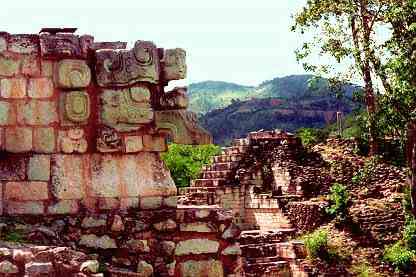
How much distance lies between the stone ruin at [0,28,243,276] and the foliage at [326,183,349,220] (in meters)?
14.0

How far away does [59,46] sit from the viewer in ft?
18.3

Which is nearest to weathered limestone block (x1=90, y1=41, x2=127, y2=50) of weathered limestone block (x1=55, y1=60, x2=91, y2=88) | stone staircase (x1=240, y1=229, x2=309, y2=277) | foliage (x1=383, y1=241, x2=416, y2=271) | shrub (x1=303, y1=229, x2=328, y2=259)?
weathered limestone block (x1=55, y1=60, x2=91, y2=88)

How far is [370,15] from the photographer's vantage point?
704 inches

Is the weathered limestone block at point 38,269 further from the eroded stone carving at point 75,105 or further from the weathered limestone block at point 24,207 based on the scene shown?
the eroded stone carving at point 75,105

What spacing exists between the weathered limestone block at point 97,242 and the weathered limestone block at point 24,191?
1.42ft

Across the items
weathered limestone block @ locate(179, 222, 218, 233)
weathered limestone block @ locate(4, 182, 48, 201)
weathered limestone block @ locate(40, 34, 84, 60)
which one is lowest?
weathered limestone block @ locate(179, 222, 218, 233)

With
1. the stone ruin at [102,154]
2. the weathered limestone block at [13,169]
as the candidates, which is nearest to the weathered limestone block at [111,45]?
the stone ruin at [102,154]

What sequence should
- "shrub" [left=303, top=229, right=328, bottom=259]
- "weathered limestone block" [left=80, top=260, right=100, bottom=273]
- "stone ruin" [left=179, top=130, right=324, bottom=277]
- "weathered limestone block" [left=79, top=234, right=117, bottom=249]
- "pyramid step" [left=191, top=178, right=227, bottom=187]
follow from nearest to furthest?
1. "weathered limestone block" [left=80, top=260, right=100, bottom=273]
2. "weathered limestone block" [left=79, top=234, right=117, bottom=249]
3. "shrub" [left=303, top=229, right=328, bottom=259]
4. "stone ruin" [left=179, top=130, right=324, bottom=277]
5. "pyramid step" [left=191, top=178, right=227, bottom=187]

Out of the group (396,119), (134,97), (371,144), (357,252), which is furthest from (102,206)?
(371,144)

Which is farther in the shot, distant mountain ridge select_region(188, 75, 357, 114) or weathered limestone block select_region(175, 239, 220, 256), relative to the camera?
distant mountain ridge select_region(188, 75, 357, 114)

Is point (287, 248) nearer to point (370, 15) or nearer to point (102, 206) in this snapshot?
point (370, 15)

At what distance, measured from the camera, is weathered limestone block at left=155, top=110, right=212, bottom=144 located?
5.86 meters

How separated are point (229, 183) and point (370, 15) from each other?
7.80 m

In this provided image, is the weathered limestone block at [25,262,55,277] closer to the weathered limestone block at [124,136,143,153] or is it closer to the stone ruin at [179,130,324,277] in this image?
the weathered limestone block at [124,136,143,153]
